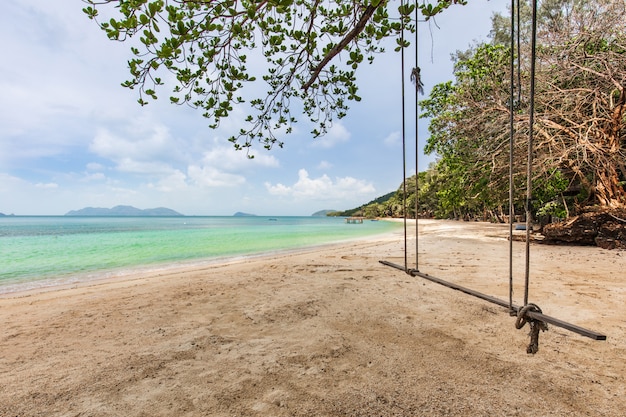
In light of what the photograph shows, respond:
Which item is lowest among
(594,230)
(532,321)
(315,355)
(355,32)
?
(315,355)

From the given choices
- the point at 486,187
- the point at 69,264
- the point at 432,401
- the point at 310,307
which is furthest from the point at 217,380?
the point at 69,264

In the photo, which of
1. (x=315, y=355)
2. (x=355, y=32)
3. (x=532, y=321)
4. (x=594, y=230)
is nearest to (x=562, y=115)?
(x=594, y=230)

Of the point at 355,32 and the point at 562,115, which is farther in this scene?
the point at 562,115

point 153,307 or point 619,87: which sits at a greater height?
point 619,87

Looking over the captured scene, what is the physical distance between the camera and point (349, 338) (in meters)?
2.81

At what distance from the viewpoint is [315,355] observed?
2.49 metres

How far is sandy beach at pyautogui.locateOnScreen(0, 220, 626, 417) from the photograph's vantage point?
189cm

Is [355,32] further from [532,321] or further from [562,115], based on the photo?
[562,115]

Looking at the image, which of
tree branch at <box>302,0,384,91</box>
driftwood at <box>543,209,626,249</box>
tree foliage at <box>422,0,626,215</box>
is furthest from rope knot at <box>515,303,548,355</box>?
driftwood at <box>543,209,626,249</box>

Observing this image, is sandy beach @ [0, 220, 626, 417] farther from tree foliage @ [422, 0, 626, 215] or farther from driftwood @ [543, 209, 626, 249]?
tree foliage @ [422, 0, 626, 215]

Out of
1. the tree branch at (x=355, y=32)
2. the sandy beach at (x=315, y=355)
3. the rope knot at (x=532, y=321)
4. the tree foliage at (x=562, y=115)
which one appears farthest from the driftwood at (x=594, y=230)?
the tree branch at (x=355, y=32)

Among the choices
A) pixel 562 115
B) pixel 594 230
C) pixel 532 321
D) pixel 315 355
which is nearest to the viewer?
pixel 532 321

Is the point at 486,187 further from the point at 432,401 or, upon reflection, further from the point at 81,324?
the point at 81,324

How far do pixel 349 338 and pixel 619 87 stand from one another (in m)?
9.89
